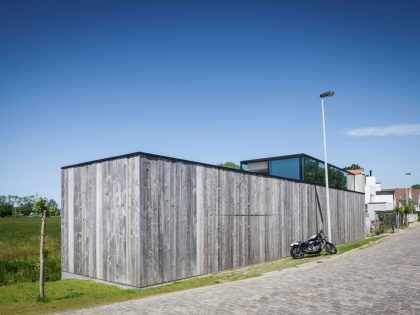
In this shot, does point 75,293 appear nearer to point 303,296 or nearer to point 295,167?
point 303,296

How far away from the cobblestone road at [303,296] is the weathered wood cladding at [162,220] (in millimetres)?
2310

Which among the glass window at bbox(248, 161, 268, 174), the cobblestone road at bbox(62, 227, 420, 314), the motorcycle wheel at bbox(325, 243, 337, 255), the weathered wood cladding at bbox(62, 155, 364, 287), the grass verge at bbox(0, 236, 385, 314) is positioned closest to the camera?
the cobblestone road at bbox(62, 227, 420, 314)

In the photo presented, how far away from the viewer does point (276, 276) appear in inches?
448

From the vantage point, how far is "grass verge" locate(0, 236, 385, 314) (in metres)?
8.80

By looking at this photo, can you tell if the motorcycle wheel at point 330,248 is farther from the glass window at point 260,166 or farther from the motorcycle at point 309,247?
the glass window at point 260,166

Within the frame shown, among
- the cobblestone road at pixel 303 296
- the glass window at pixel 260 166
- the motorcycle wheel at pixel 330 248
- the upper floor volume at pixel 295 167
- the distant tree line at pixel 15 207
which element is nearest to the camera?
the cobblestone road at pixel 303 296

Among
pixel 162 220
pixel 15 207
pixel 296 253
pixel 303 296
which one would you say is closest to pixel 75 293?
pixel 162 220

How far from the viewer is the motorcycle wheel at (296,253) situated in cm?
1658

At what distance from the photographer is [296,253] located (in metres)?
16.7

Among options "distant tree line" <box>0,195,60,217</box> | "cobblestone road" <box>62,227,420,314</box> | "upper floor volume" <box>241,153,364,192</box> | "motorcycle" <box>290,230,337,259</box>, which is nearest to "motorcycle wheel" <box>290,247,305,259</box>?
"motorcycle" <box>290,230,337,259</box>

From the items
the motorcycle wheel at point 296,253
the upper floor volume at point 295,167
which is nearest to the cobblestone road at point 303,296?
the motorcycle wheel at point 296,253

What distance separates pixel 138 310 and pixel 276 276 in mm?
5341

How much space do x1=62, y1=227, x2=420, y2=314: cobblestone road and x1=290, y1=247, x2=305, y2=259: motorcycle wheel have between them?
4595mm

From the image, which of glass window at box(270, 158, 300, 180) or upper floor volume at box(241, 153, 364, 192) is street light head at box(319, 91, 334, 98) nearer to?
upper floor volume at box(241, 153, 364, 192)
